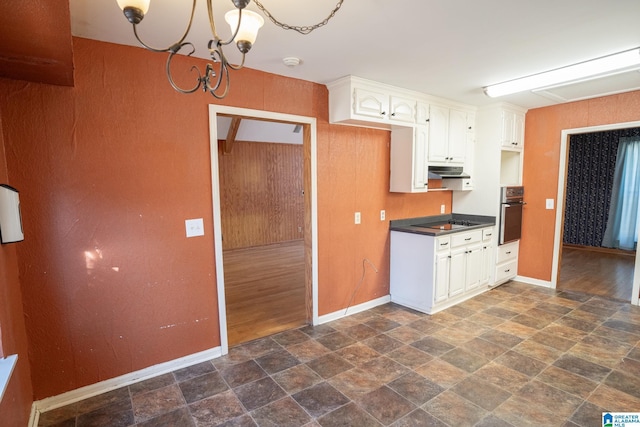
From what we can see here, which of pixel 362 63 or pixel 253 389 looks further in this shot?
pixel 362 63

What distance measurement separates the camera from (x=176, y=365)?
2510mm

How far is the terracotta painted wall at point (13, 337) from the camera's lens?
1.49 meters

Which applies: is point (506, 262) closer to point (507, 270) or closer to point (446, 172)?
point (507, 270)

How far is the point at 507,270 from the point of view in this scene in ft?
14.6

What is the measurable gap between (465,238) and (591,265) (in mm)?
3210

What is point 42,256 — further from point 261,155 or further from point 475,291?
point 261,155

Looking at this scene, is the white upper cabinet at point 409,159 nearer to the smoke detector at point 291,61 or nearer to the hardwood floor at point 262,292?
the smoke detector at point 291,61

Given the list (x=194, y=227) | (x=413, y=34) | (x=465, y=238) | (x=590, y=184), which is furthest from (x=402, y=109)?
(x=590, y=184)

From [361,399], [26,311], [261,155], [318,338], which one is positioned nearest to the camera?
[26,311]

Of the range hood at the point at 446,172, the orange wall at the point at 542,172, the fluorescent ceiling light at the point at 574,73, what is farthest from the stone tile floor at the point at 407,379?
the fluorescent ceiling light at the point at 574,73

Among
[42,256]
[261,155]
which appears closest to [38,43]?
[42,256]

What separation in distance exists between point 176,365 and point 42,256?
1.22 m

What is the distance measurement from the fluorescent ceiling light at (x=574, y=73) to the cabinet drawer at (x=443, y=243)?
162 centimetres

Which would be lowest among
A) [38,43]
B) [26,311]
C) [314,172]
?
[26,311]
